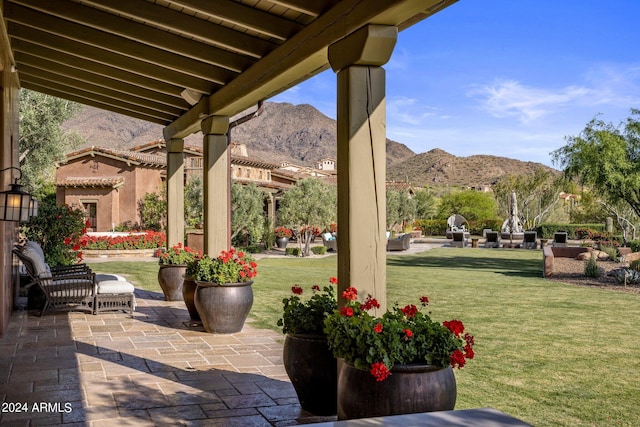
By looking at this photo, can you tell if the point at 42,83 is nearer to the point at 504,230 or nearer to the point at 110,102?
the point at 110,102

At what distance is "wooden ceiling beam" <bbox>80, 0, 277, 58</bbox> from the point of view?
16.6ft

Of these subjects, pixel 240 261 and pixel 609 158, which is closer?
pixel 240 261

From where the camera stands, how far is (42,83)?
29.3ft

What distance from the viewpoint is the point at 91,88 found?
8484 mm

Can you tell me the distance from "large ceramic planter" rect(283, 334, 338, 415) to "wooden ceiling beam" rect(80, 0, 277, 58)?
2587 mm

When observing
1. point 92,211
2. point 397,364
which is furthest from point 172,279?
point 92,211

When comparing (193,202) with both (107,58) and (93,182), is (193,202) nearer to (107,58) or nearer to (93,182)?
(93,182)

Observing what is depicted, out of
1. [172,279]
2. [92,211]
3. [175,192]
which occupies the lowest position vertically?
[172,279]

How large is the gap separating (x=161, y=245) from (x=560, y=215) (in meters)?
26.9

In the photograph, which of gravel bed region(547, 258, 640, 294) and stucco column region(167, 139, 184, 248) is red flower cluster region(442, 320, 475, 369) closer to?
stucco column region(167, 139, 184, 248)

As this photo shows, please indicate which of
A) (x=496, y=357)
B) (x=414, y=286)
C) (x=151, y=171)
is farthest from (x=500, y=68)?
(x=496, y=357)

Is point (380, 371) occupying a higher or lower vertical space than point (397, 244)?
lower

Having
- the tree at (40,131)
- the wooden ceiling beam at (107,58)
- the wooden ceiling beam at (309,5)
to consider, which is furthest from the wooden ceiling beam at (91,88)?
the tree at (40,131)

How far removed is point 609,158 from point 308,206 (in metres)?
10.9
